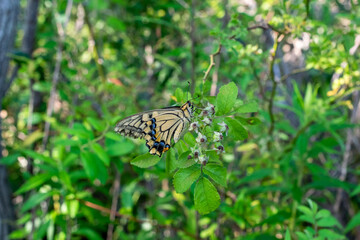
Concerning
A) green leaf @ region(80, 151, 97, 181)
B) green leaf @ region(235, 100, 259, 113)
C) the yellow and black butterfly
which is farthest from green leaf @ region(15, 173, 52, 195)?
green leaf @ region(235, 100, 259, 113)

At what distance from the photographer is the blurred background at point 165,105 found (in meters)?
1.53

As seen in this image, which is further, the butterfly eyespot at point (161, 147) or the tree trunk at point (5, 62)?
the tree trunk at point (5, 62)

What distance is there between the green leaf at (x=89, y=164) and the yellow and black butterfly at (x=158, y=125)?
44 cm

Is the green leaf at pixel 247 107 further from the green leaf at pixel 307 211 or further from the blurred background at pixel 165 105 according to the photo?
the green leaf at pixel 307 211

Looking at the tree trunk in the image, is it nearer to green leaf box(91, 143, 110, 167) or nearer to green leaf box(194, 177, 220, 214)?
green leaf box(91, 143, 110, 167)

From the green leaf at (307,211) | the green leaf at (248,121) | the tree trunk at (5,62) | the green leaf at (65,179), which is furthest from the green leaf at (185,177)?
the tree trunk at (5,62)

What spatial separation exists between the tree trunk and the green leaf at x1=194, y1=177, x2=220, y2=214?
1669 mm

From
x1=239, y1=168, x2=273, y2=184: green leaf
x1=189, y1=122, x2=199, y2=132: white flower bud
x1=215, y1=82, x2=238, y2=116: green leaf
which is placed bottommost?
x1=239, y1=168, x2=273, y2=184: green leaf

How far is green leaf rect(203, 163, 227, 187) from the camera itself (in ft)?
2.90

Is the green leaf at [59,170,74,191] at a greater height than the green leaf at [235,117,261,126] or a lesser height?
lesser

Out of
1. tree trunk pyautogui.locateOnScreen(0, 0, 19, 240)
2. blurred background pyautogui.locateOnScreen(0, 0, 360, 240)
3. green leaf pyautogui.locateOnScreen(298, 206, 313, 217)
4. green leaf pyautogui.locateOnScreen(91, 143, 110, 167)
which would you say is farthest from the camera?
tree trunk pyautogui.locateOnScreen(0, 0, 19, 240)

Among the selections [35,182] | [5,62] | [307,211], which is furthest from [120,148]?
[5,62]

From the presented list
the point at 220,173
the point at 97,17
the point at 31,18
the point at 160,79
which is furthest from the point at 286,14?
the point at 97,17

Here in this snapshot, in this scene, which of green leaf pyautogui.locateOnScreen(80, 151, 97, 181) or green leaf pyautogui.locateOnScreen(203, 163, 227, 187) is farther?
green leaf pyautogui.locateOnScreen(80, 151, 97, 181)
